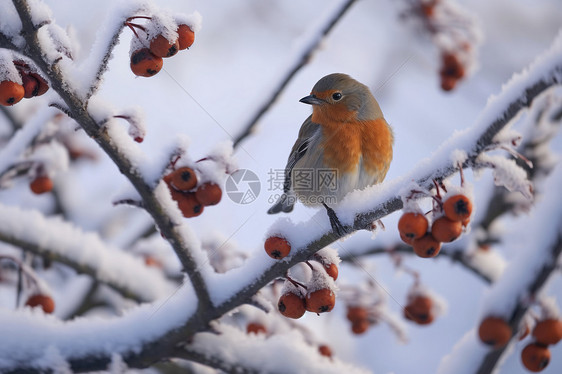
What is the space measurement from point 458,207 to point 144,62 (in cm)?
99

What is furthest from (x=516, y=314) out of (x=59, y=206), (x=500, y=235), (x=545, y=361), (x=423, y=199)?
(x=59, y=206)

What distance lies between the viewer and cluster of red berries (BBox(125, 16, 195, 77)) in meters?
1.46

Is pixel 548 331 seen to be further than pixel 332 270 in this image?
Yes

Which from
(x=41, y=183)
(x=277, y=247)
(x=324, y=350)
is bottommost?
(x=41, y=183)

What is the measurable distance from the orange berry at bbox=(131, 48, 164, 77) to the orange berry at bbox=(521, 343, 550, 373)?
6.06 feet

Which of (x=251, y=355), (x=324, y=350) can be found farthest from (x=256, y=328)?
(x=251, y=355)

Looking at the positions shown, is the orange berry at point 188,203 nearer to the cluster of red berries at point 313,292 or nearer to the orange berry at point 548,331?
the cluster of red berries at point 313,292

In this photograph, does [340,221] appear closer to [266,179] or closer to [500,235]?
[266,179]

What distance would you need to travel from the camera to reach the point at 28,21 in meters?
1.30

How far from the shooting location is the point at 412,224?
4.59ft

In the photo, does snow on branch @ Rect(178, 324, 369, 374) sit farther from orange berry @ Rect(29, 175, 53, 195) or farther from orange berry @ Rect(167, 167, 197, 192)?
orange berry @ Rect(29, 175, 53, 195)

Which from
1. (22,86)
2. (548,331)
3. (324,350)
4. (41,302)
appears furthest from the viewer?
(324,350)

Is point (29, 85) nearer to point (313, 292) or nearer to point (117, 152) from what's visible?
point (117, 152)

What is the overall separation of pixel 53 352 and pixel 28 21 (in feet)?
4.02
